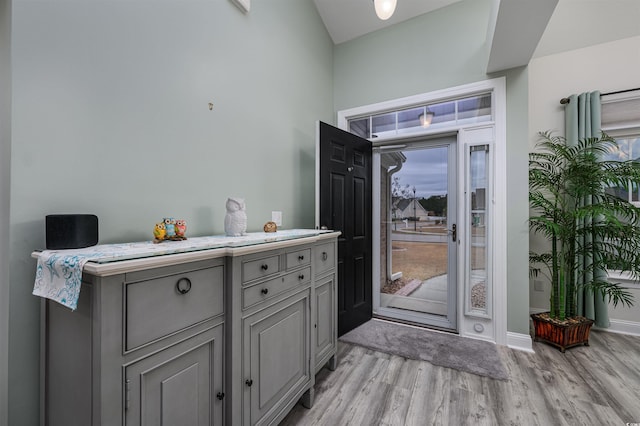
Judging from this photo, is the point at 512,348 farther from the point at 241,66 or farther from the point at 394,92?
the point at 241,66

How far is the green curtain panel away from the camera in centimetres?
266

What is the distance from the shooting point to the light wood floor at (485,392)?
1585mm

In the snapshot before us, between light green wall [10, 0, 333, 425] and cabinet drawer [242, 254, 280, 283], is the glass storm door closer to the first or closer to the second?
light green wall [10, 0, 333, 425]

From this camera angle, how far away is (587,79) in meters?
2.79

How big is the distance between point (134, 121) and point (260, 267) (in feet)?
3.19

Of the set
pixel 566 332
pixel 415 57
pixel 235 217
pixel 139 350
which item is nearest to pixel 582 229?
pixel 566 332

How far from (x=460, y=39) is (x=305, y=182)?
85.3 inches

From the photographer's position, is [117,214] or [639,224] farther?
[639,224]

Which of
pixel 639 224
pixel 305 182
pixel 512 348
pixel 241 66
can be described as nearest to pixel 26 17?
pixel 241 66

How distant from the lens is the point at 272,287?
138 cm

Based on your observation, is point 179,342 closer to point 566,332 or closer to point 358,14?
point 566,332

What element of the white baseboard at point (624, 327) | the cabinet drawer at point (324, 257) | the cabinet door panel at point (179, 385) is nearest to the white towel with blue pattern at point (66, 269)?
the cabinet door panel at point (179, 385)

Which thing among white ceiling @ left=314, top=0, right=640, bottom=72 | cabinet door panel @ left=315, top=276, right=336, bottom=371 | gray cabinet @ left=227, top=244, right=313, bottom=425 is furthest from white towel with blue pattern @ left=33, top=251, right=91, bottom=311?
white ceiling @ left=314, top=0, right=640, bottom=72

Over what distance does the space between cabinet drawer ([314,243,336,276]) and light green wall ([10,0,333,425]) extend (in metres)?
0.58
